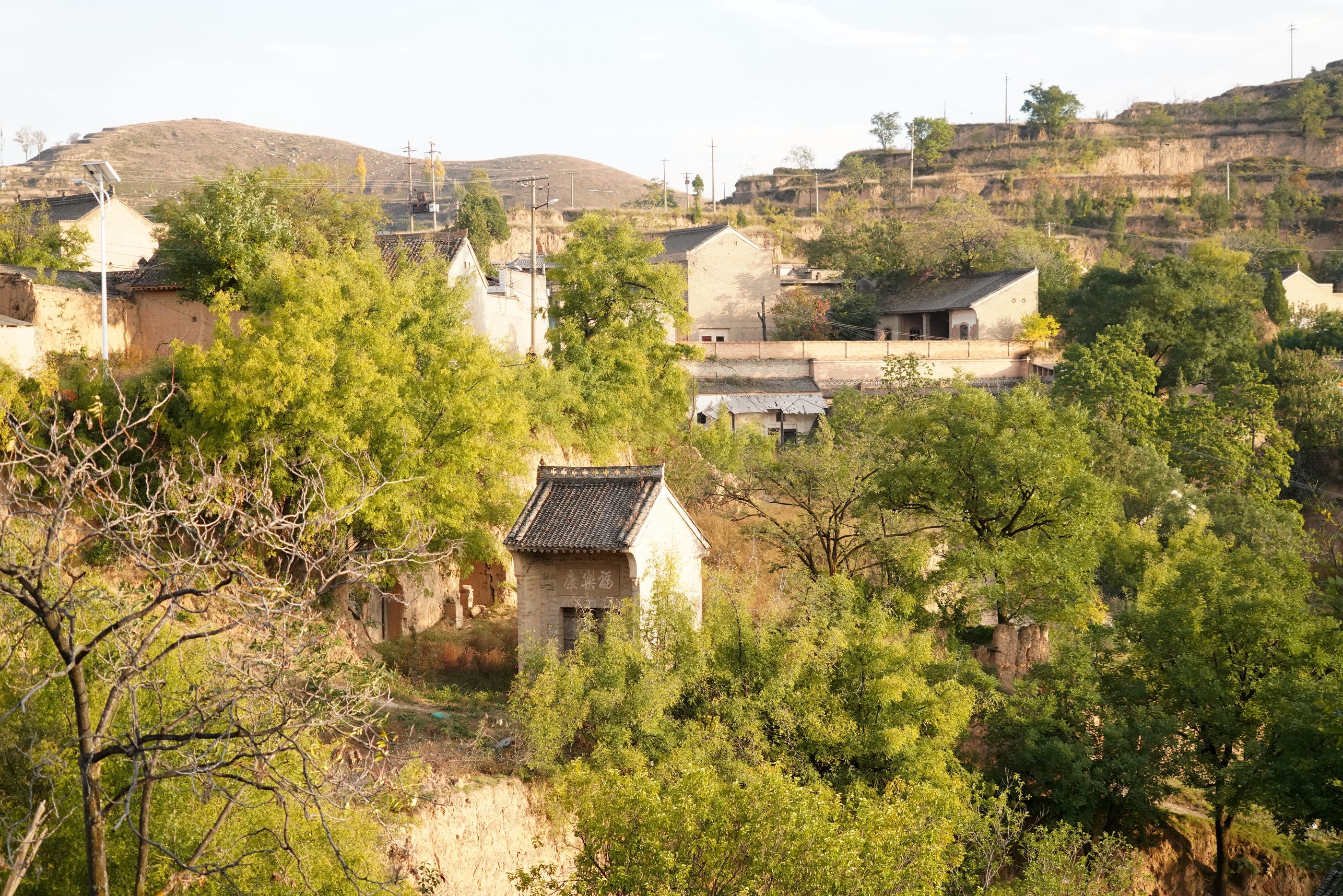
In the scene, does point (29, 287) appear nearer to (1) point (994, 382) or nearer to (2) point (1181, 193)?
(1) point (994, 382)

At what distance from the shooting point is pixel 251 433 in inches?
769

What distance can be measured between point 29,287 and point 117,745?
56.5 feet

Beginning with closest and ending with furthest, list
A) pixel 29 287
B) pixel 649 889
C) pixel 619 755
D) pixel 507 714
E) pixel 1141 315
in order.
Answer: pixel 649 889, pixel 619 755, pixel 507 714, pixel 29 287, pixel 1141 315

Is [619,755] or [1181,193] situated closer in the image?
[619,755]

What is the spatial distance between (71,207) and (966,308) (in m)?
29.0

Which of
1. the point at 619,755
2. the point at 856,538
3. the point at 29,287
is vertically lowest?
the point at 619,755

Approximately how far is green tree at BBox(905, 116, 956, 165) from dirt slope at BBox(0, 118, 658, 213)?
19.5m

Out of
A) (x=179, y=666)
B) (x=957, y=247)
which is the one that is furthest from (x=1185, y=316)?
(x=179, y=666)

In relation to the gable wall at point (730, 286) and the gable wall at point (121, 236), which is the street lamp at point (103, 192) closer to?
the gable wall at point (121, 236)

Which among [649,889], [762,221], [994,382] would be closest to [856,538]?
[649,889]

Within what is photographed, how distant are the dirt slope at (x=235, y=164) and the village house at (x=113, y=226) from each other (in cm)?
2301

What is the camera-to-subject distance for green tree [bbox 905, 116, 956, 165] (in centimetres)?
7750

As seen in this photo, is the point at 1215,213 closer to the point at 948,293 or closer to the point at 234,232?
the point at 948,293

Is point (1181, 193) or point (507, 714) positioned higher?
point (1181, 193)
